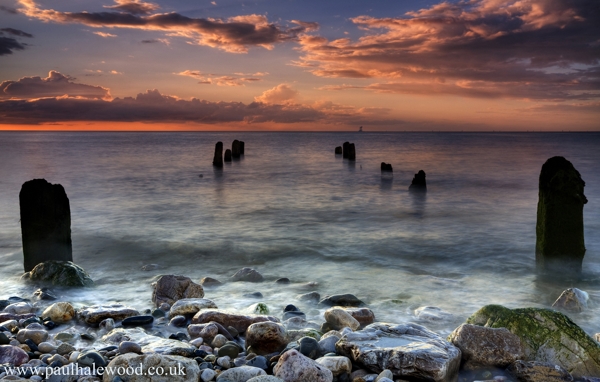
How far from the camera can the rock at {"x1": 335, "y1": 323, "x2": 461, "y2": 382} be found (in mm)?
4094

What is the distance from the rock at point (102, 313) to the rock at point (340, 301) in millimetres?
2455

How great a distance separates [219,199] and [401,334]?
52.5 ft

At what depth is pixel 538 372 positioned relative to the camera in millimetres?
4242

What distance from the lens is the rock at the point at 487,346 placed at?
4.52 m

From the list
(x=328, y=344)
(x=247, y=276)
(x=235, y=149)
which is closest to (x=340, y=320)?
(x=328, y=344)

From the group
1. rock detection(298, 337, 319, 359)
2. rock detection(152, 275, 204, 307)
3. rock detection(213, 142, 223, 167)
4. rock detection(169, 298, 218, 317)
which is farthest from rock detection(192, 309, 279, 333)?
rock detection(213, 142, 223, 167)

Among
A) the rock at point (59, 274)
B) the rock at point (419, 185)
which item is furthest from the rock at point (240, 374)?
the rock at point (419, 185)

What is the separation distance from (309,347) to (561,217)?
5.71 m

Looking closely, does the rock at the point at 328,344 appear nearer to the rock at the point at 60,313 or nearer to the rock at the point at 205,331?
the rock at the point at 205,331

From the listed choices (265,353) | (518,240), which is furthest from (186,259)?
(518,240)

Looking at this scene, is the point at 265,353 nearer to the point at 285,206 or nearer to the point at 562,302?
the point at 562,302

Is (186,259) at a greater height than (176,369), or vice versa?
(176,369)

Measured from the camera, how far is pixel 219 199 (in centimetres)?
2008

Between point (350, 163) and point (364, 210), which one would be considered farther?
point (350, 163)
